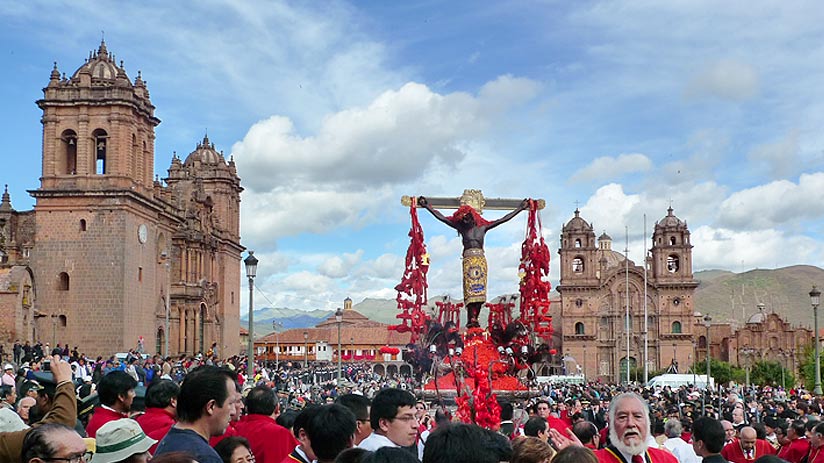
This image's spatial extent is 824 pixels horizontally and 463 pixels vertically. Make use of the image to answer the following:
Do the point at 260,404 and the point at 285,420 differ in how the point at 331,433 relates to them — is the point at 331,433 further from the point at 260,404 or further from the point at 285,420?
the point at 285,420

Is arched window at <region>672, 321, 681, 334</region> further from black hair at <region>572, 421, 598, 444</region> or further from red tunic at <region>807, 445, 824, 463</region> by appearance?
black hair at <region>572, 421, 598, 444</region>

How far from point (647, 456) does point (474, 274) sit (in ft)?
61.1

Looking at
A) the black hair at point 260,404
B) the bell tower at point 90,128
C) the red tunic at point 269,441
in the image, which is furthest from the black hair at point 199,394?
the bell tower at point 90,128

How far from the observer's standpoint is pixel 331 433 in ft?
17.9

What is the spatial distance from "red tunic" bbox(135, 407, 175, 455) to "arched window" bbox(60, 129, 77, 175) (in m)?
38.0

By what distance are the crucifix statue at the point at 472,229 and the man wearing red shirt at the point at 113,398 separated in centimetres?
1751

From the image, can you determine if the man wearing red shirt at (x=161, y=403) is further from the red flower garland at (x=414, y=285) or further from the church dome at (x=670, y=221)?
the church dome at (x=670, y=221)

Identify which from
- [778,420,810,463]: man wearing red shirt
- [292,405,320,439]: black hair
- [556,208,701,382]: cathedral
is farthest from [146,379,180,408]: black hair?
[556,208,701,382]: cathedral

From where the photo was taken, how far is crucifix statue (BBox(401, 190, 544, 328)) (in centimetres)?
2414

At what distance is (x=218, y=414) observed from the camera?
5.23 metres

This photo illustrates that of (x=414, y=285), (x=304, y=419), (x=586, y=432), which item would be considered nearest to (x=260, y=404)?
(x=304, y=419)

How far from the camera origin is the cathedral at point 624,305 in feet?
268

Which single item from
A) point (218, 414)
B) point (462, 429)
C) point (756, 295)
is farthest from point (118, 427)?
point (756, 295)

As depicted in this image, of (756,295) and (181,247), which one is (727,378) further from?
(756,295)
